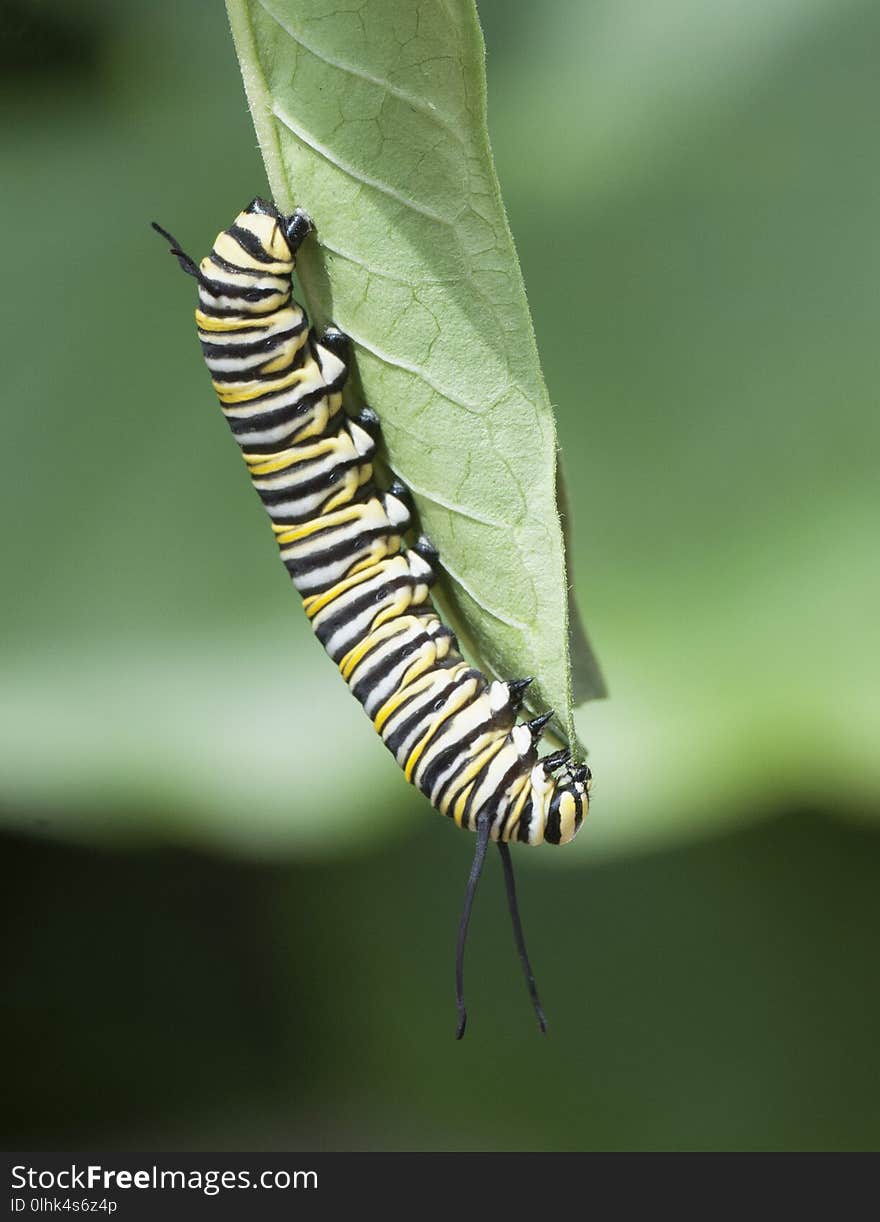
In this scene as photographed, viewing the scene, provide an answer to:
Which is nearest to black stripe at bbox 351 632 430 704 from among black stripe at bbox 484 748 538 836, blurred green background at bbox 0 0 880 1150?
black stripe at bbox 484 748 538 836

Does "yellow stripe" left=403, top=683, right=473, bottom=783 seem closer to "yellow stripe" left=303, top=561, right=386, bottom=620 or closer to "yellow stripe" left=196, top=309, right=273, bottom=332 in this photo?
"yellow stripe" left=303, top=561, right=386, bottom=620

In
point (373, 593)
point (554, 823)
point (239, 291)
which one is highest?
point (239, 291)

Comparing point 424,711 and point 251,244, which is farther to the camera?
point 424,711

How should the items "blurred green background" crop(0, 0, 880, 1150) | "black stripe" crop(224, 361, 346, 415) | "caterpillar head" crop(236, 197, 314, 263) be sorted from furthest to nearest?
1. "blurred green background" crop(0, 0, 880, 1150)
2. "black stripe" crop(224, 361, 346, 415)
3. "caterpillar head" crop(236, 197, 314, 263)

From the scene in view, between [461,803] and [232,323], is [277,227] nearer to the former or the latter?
[232,323]

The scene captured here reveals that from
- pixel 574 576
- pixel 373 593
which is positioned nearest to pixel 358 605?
pixel 373 593

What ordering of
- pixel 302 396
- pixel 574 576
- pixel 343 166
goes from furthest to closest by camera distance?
pixel 574 576 → pixel 302 396 → pixel 343 166

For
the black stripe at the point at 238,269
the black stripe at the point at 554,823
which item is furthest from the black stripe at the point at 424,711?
the black stripe at the point at 238,269
